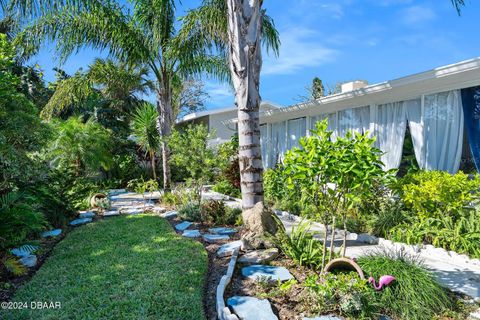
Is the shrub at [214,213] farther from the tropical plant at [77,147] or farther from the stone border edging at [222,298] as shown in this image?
the tropical plant at [77,147]

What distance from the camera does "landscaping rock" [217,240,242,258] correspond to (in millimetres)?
5602

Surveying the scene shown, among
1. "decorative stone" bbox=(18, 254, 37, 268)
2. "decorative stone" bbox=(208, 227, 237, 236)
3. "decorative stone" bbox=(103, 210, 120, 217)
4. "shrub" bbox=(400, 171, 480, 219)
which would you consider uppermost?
"shrub" bbox=(400, 171, 480, 219)

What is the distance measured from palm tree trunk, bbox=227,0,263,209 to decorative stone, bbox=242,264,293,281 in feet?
4.35

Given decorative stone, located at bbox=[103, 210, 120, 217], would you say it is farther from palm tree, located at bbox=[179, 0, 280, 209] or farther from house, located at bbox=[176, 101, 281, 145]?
house, located at bbox=[176, 101, 281, 145]

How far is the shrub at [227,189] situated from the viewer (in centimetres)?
1264

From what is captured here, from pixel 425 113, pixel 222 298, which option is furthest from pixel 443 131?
pixel 222 298

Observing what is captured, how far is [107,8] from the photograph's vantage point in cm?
1070

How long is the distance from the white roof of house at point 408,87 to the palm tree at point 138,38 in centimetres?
451

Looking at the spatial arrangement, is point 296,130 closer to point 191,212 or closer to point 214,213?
point 214,213

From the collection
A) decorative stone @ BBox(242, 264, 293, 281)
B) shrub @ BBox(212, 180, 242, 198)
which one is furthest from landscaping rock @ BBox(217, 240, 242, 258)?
shrub @ BBox(212, 180, 242, 198)

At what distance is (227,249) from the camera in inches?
227

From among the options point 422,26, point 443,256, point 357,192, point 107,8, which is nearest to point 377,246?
point 443,256

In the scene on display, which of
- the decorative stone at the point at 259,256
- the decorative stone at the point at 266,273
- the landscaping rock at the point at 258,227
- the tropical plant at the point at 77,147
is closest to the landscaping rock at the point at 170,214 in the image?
the landscaping rock at the point at 258,227

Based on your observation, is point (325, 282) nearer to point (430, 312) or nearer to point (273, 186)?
point (430, 312)
